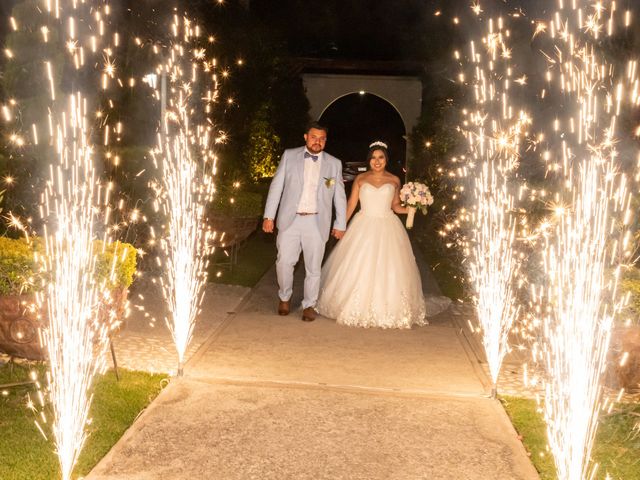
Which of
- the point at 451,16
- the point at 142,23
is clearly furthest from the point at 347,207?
the point at 451,16

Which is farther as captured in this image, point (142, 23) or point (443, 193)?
point (443, 193)

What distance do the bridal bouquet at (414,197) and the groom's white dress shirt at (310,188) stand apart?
3.41 feet

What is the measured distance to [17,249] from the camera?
20.7 feet

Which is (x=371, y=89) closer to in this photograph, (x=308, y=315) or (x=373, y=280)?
(x=373, y=280)

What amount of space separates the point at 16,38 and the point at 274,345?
4.60 metres

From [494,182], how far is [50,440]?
6.87m

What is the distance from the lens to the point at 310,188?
28.7ft

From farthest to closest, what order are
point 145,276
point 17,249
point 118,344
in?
point 145,276, point 118,344, point 17,249

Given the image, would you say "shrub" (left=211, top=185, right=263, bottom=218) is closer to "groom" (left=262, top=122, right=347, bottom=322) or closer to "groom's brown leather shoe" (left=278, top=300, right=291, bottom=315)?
"groom" (left=262, top=122, right=347, bottom=322)

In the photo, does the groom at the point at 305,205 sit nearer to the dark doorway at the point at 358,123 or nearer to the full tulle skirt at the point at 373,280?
the full tulle skirt at the point at 373,280

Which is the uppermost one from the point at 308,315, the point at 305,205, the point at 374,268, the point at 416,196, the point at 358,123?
the point at 358,123

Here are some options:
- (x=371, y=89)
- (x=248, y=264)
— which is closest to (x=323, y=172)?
(x=248, y=264)

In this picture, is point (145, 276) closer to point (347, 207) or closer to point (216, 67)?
point (347, 207)

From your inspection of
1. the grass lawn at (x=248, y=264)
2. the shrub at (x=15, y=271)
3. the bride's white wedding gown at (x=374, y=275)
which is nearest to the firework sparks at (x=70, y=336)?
the shrub at (x=15, y=271)
